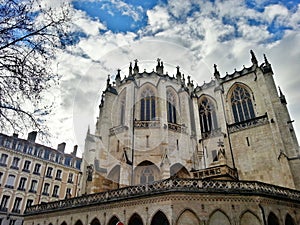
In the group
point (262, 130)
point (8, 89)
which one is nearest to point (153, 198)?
point (8, 89)

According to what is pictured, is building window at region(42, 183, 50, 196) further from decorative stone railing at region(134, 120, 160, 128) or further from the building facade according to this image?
decorative stone railing at region(134, 120, 160, 128)

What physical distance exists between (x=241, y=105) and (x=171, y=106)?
659 centimetres

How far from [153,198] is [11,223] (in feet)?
73.2

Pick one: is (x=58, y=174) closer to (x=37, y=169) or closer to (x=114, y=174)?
(x=37, y=169)

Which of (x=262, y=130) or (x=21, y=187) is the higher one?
(x=262, y=130)

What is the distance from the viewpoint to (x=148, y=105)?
22594mm

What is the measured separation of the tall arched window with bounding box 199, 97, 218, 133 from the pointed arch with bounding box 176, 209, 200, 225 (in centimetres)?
1204

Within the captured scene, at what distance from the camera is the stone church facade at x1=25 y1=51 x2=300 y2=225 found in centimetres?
1277

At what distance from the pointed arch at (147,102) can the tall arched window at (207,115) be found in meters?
5.48

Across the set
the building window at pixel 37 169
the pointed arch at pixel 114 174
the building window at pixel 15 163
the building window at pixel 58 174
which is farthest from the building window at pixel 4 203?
the pointed arch at pixel 114 174

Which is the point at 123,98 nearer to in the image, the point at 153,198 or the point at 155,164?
the point at 155,164

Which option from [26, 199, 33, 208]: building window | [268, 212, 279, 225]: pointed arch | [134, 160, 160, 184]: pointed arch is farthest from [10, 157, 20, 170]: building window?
[268, 212, 279, 225]: pointed arch

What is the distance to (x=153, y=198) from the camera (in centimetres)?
1302

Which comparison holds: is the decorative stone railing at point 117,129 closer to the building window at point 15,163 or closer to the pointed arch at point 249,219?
the pointed arch at point 249,219
